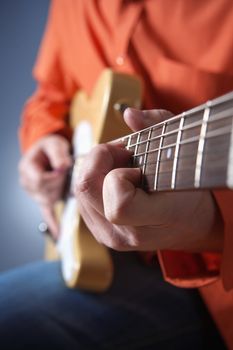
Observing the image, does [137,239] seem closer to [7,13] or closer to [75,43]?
[75,43]

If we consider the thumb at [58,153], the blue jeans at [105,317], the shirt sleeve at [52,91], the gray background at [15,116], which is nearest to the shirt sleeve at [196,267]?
the blue jeans at [105,317]

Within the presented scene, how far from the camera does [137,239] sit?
42 centimetres

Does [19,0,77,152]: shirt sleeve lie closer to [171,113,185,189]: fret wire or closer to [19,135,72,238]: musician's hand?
[19,135,72,238]: musician's hand

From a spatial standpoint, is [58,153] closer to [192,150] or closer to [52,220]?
[52,220]

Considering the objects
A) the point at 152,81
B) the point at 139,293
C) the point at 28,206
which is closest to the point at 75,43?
the point at 152,81

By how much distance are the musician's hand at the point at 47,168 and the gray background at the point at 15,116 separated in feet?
1.96

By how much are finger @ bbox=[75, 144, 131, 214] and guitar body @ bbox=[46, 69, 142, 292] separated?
0.18 meters

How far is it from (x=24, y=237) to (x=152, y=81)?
3.06ft

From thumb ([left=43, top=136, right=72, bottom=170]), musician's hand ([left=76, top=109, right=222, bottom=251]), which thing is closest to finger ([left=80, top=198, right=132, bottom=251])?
musician's hand ([left=76, top=109, right=222, bottom=251])

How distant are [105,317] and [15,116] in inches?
40.1

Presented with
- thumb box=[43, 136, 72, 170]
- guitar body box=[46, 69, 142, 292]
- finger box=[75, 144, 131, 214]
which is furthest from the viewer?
thumb box=[43, 136, 72, 170]

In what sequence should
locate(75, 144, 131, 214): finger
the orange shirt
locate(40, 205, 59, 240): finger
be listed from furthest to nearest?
locate(40, 205, 59, 240): finger < the orange shirt < locate(75, 144, 131, 214): finger

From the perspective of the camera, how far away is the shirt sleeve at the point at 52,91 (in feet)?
3.05

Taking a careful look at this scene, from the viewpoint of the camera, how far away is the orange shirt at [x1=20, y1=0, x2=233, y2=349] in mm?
520
